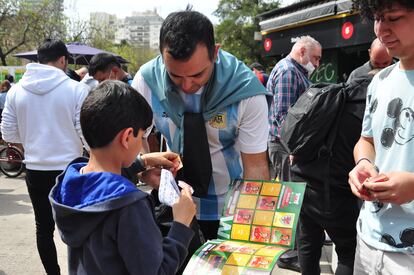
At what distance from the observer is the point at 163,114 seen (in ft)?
6.29

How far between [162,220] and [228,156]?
42 centimetres

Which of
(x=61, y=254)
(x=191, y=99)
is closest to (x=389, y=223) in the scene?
(x=191, y=99)

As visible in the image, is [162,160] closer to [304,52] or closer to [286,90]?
[286,90]

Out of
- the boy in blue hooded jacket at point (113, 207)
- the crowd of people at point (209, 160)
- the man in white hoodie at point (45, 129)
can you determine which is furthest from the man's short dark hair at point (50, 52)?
the boy in blue hooded jacket at point (113, 207)

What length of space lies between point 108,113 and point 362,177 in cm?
92

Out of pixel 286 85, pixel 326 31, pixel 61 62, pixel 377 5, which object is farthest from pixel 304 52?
pixel 326 31

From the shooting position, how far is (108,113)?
1.36 m

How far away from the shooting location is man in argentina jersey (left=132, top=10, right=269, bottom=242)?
1.64 metres

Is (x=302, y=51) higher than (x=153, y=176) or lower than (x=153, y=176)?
higher

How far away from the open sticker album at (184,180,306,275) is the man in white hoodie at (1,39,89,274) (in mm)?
1721

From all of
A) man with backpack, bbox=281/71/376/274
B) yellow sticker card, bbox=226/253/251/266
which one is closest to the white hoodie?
man with backpack, bbox=281/71/376/274

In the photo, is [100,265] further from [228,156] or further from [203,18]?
[203,18]

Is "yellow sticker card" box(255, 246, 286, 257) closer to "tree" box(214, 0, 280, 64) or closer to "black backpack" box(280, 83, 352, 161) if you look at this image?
"black backpack" box(280, 83, 352, 161)

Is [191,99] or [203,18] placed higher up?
[203,18]
